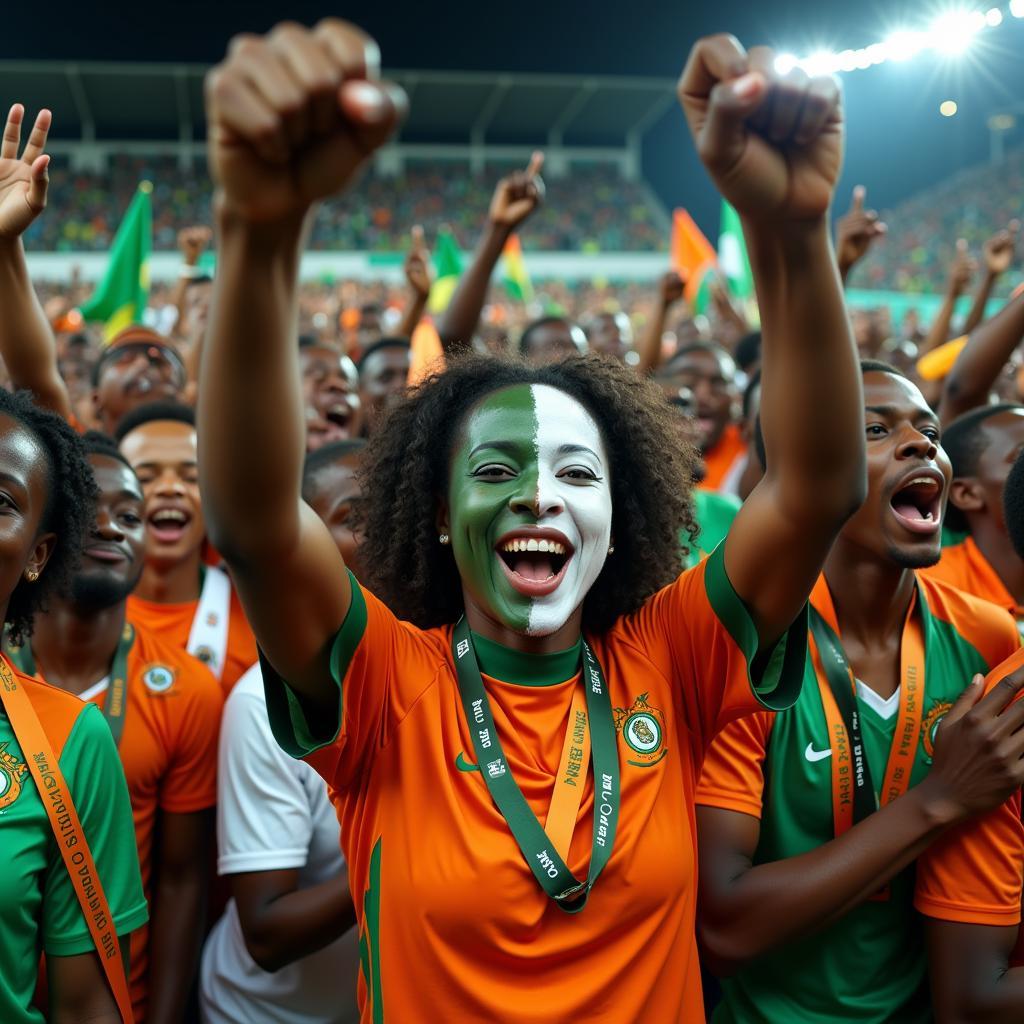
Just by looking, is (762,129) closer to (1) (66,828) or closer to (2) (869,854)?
(2) (869,854)

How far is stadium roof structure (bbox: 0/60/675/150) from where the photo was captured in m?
31.9

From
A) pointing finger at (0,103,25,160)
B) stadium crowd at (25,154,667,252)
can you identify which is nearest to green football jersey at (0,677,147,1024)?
pointing finger at (0,103,25,160)

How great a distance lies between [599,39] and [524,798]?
91.9 ft

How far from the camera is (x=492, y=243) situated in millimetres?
4379

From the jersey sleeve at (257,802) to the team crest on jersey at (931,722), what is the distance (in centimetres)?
140

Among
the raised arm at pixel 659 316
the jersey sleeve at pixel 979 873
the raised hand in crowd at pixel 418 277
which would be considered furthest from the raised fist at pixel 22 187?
the raised arm at pixel 659 316

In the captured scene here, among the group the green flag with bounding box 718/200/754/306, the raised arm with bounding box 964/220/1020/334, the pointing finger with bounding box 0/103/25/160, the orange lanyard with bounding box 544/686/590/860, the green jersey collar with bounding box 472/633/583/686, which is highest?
the green flag with bounding box 718/200/754/306

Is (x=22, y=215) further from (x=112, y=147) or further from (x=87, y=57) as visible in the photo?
(x=112, y=147)

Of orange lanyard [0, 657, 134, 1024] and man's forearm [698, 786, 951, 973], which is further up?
man's forearm [698, 786, 951, 973]

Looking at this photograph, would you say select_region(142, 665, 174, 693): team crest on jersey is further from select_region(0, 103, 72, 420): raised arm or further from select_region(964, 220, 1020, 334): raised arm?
select_region(964, 220, 1020, 334): raised arm

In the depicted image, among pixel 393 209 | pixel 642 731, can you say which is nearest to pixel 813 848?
pixel 642 731

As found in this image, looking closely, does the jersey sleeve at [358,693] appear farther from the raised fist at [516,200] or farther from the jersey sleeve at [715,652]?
the raised fist at [516,200]

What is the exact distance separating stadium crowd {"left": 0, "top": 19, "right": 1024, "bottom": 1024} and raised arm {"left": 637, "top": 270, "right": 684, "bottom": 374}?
3191mm

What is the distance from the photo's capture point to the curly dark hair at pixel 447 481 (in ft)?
7.34
